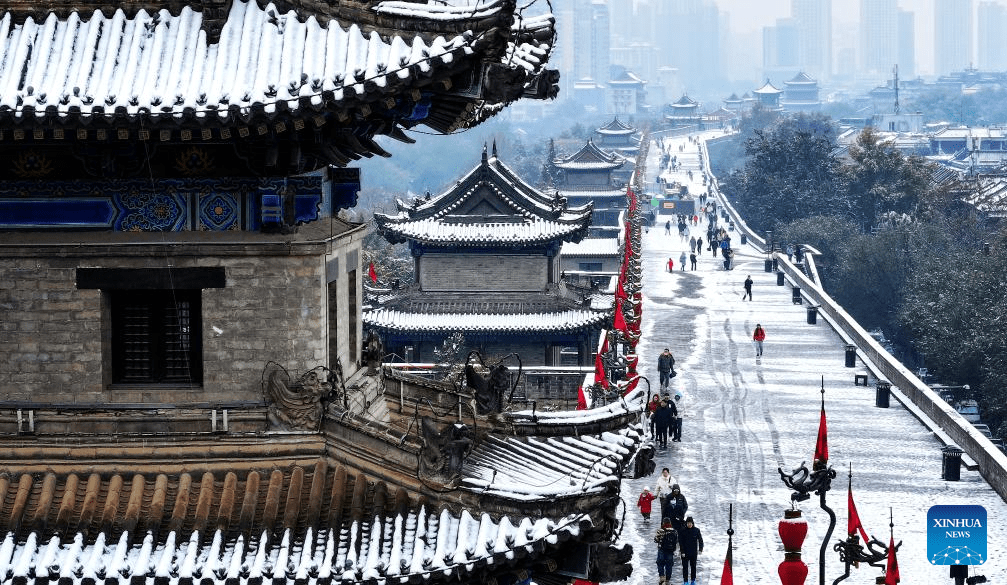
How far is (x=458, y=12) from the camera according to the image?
45.6 ft

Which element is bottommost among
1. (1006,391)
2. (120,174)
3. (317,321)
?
(1006,391)

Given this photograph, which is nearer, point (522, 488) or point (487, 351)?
point (522, 488)

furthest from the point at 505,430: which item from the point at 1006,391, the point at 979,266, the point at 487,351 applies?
the point at 979,266

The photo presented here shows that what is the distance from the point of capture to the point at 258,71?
566 inches

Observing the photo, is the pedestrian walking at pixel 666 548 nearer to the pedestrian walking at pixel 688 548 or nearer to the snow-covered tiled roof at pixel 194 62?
the pedestrian walking at pixel 688 548

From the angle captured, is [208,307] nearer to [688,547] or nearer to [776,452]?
[688,547]

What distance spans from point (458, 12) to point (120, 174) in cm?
346

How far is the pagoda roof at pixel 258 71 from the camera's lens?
44.7 ft

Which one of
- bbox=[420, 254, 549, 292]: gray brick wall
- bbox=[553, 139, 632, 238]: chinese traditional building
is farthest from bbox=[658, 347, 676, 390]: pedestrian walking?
bbox=[553, 139, 632, 238]: chinese traditional building

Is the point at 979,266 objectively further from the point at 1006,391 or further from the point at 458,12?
the point at 458,12

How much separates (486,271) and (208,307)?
44.4 meters

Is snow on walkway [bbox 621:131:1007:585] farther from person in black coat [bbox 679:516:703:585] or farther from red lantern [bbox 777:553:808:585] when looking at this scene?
red lantern [bbox 777:553:808:585]

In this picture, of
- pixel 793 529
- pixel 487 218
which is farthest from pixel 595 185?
pixel 793 529

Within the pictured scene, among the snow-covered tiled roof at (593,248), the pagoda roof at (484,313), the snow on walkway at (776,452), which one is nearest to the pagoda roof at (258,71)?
the snow on walkway at (776,452)
